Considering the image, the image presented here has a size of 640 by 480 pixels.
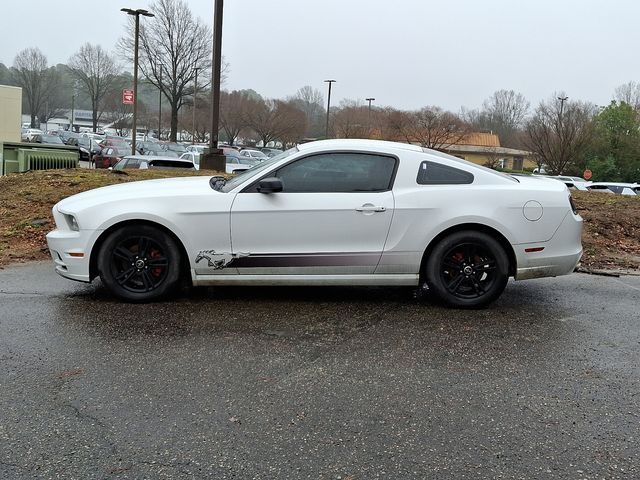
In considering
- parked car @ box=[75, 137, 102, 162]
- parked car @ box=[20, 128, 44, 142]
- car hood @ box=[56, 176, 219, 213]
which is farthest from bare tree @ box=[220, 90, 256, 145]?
car hood @ box=[56, 176, 219, 213]

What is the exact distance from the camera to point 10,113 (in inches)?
1368

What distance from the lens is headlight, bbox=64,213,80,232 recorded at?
5.02m

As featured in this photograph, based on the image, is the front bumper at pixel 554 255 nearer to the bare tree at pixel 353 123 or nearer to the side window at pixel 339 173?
the side window at pixel 339 173

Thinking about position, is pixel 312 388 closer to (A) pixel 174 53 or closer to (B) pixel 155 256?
(B) pixel 155 256

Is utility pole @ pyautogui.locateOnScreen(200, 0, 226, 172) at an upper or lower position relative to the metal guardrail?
upper

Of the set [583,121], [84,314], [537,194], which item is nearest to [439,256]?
[537,194]

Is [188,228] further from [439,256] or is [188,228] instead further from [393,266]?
[439,256]


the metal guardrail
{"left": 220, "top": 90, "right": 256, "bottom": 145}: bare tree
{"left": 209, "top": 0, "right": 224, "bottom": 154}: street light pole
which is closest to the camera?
the metal guardrail

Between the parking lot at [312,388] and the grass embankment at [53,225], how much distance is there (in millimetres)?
2114

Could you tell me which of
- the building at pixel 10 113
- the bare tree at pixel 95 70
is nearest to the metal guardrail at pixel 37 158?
the building at pixel 10 113

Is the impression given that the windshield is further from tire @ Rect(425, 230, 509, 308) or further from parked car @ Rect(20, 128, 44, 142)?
parked car @ Rect(20, 128, 44, 142)

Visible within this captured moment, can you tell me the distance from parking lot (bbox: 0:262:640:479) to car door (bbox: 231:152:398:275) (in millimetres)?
410

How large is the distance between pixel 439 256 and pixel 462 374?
60.0 inches

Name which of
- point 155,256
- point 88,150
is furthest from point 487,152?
point 155,256
